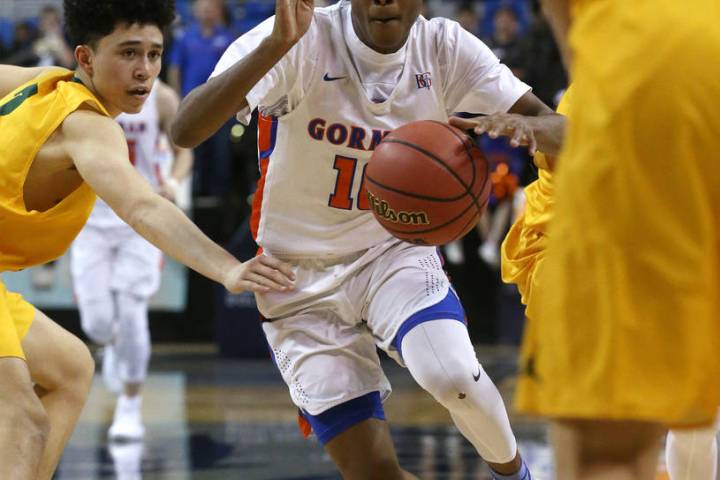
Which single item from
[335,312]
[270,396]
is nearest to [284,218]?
[335,312]

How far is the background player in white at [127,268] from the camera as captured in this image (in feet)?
23.6

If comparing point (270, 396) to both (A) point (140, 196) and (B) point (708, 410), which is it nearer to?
Result: (A) point (140, 196)

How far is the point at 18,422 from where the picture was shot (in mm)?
3475

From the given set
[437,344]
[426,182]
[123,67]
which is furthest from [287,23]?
[437,344]

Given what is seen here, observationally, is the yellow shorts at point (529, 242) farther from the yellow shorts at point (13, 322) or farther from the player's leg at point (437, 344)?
the yellow shorts at point (13, 322)

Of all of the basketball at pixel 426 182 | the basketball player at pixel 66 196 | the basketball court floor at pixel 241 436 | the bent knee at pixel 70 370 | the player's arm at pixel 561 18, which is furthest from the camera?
the basketball court floor at pixel 241 436

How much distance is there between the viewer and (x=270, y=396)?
8.36 m

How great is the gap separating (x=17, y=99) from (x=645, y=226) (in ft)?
7.74

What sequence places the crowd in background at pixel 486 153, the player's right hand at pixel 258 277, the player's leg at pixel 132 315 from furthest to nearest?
the crowd in background at pixel 486 153
the player's leg at pixel 132 315
the player's right hand at pixel 258 277

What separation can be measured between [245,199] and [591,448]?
341 inches

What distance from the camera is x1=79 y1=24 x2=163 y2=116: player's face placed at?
152 inches

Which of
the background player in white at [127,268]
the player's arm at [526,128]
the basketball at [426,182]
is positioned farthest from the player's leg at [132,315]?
the player's arm at [526,128]

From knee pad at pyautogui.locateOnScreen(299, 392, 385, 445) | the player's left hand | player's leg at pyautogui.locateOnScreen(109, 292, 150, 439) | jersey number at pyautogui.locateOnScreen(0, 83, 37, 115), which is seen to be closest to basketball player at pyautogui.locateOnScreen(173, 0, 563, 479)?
knee pad at pyautogui.locateOnScreen(299, 392, 385, 445)

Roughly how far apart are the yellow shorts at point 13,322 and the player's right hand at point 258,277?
2.52ft
